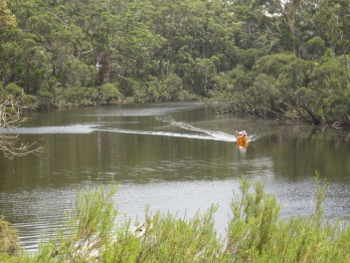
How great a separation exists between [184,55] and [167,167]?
73175 mm

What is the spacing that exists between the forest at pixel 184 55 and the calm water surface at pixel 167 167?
4131 mm

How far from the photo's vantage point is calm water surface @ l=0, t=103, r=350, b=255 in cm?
2550

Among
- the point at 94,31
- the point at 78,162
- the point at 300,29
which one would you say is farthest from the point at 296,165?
the point at 94,31

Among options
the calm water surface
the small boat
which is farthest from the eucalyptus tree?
the small boat

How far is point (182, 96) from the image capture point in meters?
107

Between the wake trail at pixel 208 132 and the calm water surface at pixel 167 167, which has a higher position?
the wake trail at pixel 208 132

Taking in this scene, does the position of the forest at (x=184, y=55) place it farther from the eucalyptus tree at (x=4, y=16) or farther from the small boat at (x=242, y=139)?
the eucalyptus tree at (x=4, y=16)

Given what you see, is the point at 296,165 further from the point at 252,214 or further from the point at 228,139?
the point at 252,214

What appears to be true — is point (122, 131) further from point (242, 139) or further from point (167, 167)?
point (167, 167)

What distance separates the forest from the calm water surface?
4131 millimetres

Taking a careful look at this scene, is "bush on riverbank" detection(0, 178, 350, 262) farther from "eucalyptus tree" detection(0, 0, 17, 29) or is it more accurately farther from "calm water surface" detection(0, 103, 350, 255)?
"eucalyptus tree" detection(0, 0, 17, 29)

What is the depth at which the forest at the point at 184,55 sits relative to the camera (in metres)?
56.0

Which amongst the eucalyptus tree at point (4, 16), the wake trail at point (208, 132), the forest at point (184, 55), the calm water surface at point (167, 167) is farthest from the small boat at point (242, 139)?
the eucalyptus tree at point (4, 16)

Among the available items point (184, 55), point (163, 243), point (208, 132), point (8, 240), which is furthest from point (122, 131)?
point (184, 55)
